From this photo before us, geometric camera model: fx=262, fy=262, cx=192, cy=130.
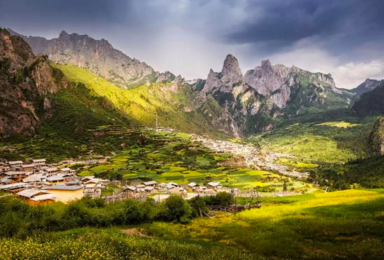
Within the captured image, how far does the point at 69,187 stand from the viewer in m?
87.8

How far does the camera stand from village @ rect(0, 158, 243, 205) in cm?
8551

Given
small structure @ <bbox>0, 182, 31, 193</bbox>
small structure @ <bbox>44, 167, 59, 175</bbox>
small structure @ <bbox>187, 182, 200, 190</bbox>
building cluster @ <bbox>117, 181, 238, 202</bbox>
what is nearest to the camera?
small structure @ <bbox>0, 182, 31, 193</bbox>

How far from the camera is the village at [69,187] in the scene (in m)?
85.5

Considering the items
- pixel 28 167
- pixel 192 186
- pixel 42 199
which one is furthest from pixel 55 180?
pixel 192 186

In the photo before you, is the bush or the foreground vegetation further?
the bush

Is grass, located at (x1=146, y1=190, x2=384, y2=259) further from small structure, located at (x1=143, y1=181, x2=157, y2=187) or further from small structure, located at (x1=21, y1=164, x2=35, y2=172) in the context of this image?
small structure, located at (x1=21, y1=164, x2=35, y2=172)

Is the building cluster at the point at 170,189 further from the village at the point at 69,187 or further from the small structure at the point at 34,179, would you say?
the small structure at the point at 34,179

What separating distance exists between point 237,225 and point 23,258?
1888 inches

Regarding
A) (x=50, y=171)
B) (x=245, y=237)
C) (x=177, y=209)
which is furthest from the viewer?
(x=50, y=171)

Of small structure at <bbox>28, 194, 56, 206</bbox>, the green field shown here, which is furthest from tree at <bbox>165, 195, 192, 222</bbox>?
the green field

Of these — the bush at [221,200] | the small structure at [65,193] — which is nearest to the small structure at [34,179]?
the small structure at [65,193]

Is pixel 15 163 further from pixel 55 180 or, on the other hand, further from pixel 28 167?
pixel 55 180

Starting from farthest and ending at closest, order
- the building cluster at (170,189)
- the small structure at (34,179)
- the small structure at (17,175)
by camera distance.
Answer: the small structure at (17,175)
the building cluster at (170,189)
the small structure at (34,179)

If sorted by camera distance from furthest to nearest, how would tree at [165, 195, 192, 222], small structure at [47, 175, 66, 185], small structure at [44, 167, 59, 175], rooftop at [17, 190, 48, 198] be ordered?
small structure at [44, 167, 59, 175]
small structure at [47, 175, 66, 185]
rooftop at [17, 190, 48, 198]
tree at [165, 195, 192, 222]
